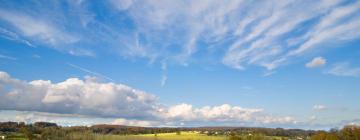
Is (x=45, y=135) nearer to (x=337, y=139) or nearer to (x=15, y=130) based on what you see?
(x=15, y=130)

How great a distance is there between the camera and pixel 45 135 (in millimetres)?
160500

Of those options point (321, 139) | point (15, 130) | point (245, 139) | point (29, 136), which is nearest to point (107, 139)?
point (29, 136)

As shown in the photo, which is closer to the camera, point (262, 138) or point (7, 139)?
point (262, 138)

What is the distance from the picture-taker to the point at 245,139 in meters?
116

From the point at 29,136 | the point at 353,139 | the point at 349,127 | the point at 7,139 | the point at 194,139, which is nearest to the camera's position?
the point at 353,139

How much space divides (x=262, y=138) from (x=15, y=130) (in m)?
139

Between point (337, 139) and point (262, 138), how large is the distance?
21.8m

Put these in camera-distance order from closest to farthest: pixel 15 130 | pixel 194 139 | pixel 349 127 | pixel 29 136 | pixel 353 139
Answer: pixel 353 139 < pixel 349 127 < pixel 29 136 < pixel 194 139 < pixel 15 130

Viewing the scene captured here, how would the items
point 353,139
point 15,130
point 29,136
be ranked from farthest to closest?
point 15,130
point 29,136
point 353,139

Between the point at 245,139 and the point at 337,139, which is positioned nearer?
the point at 337,139

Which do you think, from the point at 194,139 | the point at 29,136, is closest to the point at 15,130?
the point at 29,136

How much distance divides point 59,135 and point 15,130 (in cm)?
4155

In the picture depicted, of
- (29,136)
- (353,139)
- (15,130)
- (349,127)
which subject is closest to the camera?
(353,139)

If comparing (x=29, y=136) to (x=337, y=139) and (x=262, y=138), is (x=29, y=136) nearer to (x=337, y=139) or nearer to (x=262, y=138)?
(x=262, y=138)
